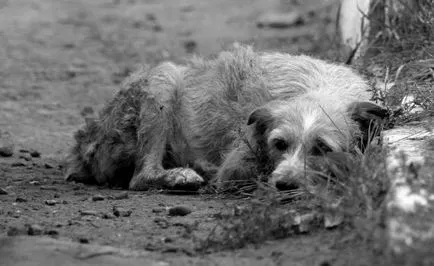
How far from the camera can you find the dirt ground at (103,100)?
549 centimetres

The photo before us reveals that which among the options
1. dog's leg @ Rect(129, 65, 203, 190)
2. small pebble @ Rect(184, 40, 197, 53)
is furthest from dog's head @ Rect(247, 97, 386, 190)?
small pebble @ Rect(184, 40, 197, 53)

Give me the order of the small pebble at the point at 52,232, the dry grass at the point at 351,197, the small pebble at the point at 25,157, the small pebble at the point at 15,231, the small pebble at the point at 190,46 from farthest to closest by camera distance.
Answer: the small pebble at the point at 190,46 < the small pebble at the point at 25,157 < the small pebble at the point at 52,232 < the small pebble at the point at 15,231 < the dry grass at the point at 351,197

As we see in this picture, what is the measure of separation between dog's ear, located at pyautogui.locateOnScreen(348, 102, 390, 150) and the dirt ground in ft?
3.98

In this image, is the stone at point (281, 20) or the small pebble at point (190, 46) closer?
the small pebble at point (190, 46)

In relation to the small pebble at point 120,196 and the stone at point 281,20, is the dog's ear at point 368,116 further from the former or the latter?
the stone at point 281,20

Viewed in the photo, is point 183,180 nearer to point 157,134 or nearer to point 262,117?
point 157,134

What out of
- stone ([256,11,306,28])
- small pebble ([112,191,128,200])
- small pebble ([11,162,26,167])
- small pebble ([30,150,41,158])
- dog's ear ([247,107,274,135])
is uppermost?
stone ([256,11,306,28])

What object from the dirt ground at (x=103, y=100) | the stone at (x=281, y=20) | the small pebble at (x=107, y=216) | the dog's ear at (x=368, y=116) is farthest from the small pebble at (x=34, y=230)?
the stone at (x=281, y=20)

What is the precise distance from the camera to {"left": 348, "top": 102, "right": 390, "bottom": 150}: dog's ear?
7016 mm

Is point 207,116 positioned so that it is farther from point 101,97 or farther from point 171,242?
point 101,97

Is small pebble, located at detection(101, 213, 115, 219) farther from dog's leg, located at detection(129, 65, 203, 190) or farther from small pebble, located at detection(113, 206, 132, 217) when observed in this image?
dog's leg, located at detection(129, 65, 203, 190)

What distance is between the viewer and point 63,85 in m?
12.6

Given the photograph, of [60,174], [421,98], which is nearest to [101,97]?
[60,174]

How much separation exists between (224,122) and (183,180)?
2.26 ft
